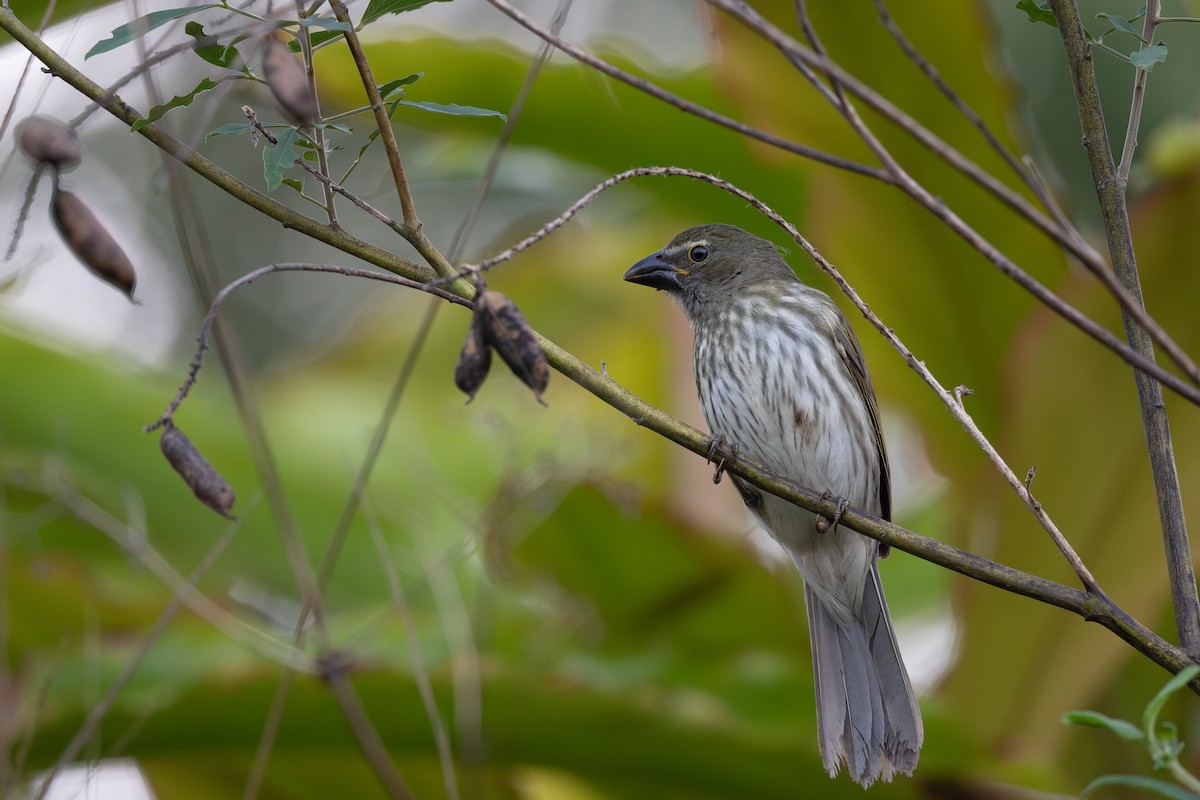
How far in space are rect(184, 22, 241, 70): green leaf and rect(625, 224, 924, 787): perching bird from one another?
204cm

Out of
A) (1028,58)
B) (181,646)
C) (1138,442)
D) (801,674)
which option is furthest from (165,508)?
(1028,58)

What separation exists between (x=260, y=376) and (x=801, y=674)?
4.00 meters

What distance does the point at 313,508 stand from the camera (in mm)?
4480

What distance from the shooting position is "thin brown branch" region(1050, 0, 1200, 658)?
1.71 meters

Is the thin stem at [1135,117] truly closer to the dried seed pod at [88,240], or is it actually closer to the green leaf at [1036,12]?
the green leaf at [1036,12]

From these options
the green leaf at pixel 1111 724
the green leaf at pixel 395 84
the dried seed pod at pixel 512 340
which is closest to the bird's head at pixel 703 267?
the green leaf at pixel 395 84

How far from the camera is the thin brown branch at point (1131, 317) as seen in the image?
1.71 m

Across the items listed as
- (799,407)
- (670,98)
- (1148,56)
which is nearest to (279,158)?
(670,98)

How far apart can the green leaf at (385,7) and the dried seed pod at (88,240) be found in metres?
0.42

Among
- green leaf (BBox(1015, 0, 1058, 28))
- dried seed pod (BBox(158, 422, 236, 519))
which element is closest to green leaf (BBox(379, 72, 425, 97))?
→ dried seed pod (BBox(158, 422, 236, 519))

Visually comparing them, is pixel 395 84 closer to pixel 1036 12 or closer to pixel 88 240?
pixel 88 240

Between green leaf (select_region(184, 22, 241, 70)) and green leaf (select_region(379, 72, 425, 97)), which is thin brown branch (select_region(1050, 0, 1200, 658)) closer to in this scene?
green leaf (select_region(379, 72, 425, 97))

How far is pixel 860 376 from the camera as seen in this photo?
12.0 feet

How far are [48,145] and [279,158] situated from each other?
0.89 feet
